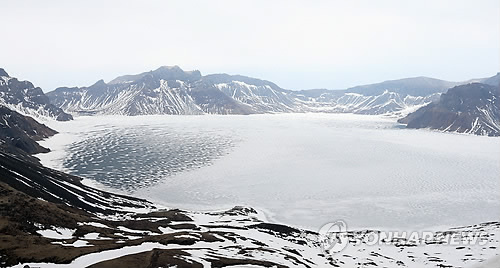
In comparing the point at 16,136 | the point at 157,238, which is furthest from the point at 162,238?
the point at 16,136

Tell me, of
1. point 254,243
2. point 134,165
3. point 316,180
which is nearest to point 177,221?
point 254,243

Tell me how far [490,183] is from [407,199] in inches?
1391

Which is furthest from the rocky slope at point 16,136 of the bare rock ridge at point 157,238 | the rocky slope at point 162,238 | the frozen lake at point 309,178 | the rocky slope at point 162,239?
the rocky slope at point 162,238

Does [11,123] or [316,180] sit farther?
[11,123]

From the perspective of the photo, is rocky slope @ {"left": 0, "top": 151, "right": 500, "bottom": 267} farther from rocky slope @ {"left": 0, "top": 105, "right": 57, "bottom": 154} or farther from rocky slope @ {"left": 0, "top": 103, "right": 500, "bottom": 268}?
rocky slope @ {"left": 0, "top": 105, "right": 57, "bottom": 154}

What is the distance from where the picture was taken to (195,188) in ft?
305

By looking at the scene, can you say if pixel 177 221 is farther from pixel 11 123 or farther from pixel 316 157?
pixel 11 123

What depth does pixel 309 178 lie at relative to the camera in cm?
10525

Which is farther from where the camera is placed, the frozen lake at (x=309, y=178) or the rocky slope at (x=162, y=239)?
the frozen lake at (x=309, y=178)

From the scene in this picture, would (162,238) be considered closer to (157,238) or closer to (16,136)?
(157,238)

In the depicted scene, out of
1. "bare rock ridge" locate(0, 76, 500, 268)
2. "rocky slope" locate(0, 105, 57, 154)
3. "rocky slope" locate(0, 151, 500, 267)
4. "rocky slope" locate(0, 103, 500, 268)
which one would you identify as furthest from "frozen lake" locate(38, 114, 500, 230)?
"bare rock ridge" locate(0, 76, 500, 268)

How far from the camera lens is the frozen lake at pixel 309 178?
74.4 metres

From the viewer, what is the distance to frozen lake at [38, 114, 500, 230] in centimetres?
7438

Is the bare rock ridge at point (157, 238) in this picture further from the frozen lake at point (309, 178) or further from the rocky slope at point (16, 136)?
the rocky slope at point (16, 136)
